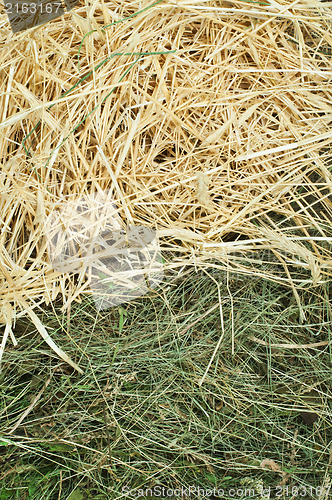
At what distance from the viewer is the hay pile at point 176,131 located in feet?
3.98

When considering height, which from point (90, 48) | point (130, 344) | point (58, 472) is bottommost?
point (58, 472)

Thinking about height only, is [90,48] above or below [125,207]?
above

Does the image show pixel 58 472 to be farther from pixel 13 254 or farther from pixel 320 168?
pixel 320 168

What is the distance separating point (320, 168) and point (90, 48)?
78 cm

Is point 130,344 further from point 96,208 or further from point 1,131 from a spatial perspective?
point 1,131

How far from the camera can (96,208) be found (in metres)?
1.20

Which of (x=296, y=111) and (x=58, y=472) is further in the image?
(x=296, y=111)

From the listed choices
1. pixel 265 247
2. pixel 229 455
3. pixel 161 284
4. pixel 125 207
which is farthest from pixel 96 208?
pixel 229 455

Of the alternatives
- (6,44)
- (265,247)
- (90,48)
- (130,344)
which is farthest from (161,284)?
(6,44)

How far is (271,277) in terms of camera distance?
4.09ft

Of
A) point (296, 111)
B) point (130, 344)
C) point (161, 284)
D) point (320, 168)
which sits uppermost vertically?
point (296, 111)

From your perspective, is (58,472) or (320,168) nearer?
(58,472)

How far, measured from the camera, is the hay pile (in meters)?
1.21

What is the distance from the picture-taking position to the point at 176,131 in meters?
1.26
